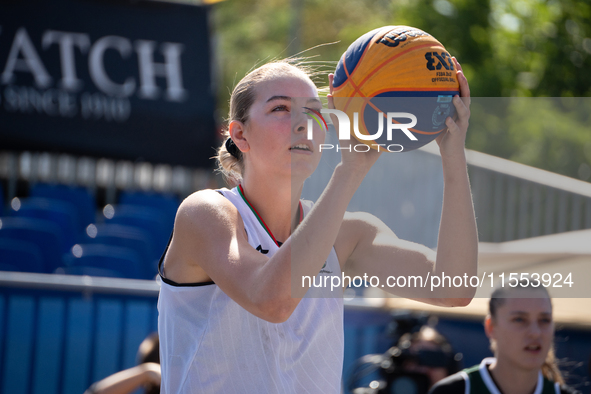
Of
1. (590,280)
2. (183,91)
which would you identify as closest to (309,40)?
(183,91)

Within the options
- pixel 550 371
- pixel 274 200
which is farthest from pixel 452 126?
pixel 550 371

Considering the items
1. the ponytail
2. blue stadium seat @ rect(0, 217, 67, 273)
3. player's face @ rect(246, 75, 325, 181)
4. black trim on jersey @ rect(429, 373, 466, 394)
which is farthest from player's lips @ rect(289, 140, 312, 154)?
blue stadium seat @ rect(0, 217, 67, 273)

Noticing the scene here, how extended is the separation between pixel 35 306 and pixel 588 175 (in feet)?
39.9

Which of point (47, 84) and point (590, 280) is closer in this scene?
point (590, 280)

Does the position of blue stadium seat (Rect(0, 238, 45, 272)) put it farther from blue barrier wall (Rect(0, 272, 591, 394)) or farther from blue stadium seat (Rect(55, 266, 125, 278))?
blue barrier wall (Rect(0, 272, 591, 394))

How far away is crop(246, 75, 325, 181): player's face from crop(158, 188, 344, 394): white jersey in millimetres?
206

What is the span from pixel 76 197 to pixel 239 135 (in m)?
6.92

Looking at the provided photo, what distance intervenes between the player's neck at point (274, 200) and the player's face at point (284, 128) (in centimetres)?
7

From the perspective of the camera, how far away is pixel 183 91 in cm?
827

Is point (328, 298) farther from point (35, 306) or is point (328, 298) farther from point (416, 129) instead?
point (35, 306)

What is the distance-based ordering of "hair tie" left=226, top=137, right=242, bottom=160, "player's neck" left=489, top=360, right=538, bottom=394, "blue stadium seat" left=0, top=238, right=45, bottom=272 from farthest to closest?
"blue stadium seat" left=0, top=238, right=45, bottom=272, "player's neck" left=489, top=360, right=538, bottom=394, "hair tie" left=226, top=137, right=242, bottom=160

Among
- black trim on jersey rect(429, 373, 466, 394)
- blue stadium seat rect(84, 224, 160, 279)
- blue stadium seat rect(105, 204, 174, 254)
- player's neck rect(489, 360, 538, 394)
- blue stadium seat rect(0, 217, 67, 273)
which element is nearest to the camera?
black trim on jersey rect(429, 373, 466, 394)

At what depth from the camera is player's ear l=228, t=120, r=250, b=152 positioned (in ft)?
6.78

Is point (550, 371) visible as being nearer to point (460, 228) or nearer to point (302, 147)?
point (460, 228)
